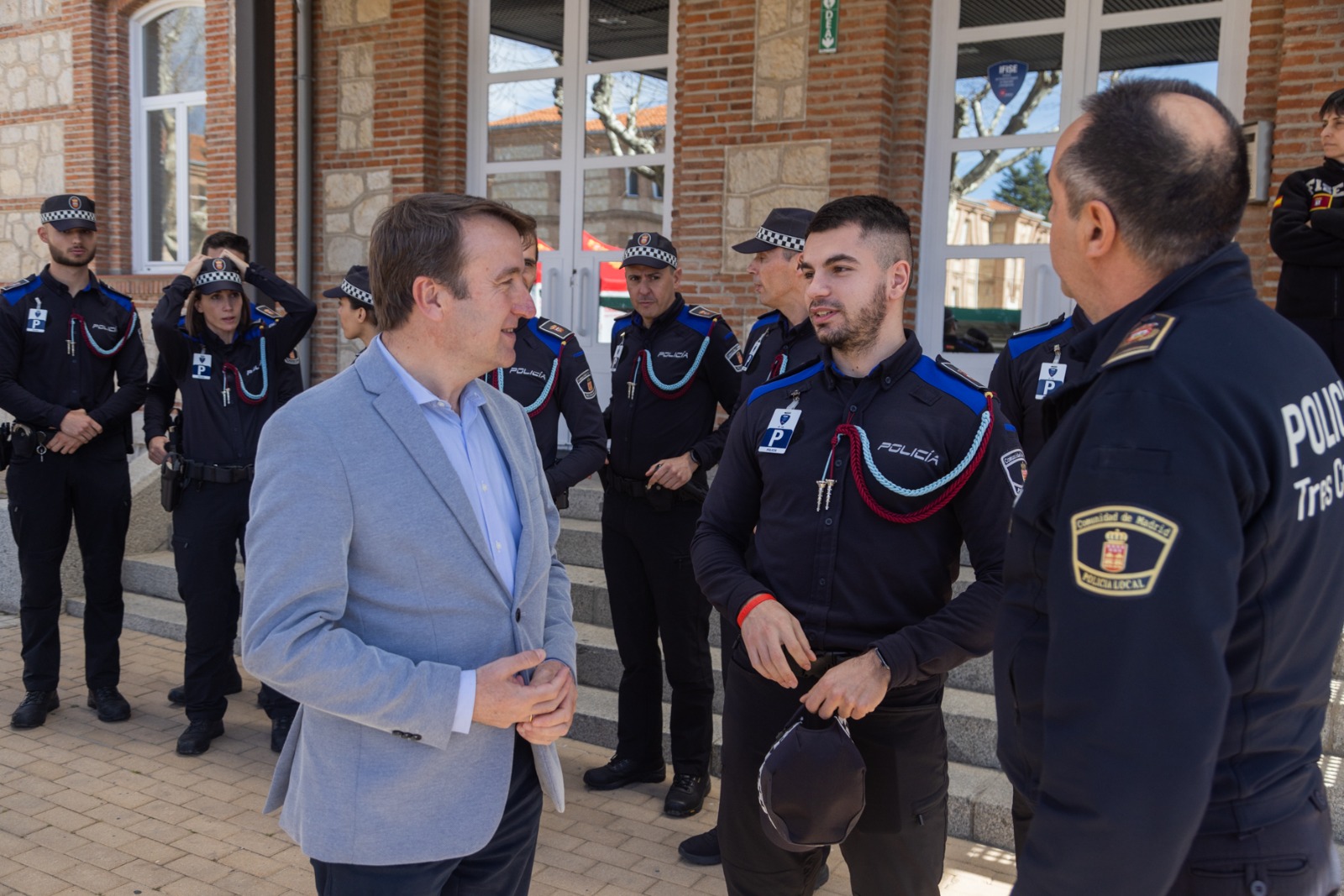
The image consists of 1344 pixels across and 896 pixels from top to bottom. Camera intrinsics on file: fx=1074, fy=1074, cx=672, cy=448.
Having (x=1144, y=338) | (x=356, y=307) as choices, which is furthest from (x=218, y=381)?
(x=1144, y=338)

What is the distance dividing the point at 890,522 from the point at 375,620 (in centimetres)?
127

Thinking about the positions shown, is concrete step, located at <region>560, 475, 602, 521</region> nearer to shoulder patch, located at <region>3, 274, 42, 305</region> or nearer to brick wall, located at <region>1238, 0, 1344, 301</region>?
shoulder patch, located at <region>3, 274, 42, 305</region>

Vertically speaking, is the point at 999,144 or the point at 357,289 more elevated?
the point at 999,144

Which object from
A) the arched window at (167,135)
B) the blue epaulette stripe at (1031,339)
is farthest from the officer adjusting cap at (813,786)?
the arched window at (167,135)

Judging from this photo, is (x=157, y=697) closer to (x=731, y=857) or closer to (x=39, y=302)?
(x=39, y=302)

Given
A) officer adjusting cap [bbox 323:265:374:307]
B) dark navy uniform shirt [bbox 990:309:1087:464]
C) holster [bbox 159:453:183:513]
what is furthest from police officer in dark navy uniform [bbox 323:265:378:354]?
dark navy uniform shirt [bbox 990:309:1087:464]

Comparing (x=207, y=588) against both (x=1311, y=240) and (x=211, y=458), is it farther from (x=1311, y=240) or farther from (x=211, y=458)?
(x=1311, y=240)

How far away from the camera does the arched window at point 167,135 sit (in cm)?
1106

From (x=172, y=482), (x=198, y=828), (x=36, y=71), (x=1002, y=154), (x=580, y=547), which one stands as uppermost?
(x=36, y=71)

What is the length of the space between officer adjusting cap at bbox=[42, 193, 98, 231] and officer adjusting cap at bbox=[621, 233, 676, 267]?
2.75 m

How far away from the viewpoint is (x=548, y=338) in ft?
15.6

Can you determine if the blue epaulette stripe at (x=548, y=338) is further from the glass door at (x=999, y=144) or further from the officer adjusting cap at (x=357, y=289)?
the glass door at (x=999, y=144)

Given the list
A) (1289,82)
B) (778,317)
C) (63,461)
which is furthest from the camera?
(1289,82)

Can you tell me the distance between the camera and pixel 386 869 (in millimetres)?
1903
